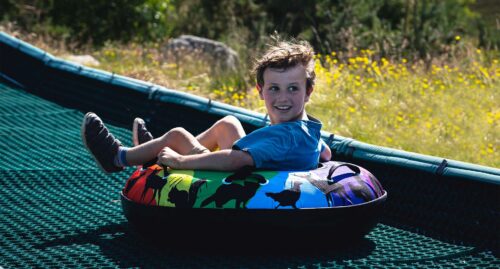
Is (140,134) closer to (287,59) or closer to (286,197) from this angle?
(287,59)

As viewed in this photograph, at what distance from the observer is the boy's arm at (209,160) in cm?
340

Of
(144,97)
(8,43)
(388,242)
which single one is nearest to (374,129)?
(144,97)

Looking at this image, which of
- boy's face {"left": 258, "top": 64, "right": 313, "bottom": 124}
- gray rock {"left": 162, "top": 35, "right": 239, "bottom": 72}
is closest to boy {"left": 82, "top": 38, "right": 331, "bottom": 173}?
boy's face {"left": 258, "top": 64, "right": 313, "bottom": 124}

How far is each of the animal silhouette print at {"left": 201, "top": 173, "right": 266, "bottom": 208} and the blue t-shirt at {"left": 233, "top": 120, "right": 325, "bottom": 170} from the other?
0.10 meters

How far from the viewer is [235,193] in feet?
11.0

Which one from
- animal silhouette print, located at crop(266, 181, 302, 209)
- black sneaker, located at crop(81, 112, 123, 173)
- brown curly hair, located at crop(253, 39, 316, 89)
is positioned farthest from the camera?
black sneaker, located at crop(81, 112, 123, 173)

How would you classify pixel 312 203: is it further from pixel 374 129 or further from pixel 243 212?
pixel 374 129

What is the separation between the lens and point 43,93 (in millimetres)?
7258

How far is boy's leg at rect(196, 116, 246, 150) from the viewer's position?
12.8 feet

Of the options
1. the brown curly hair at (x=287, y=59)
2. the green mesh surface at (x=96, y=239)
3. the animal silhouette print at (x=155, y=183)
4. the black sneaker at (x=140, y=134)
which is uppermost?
the brown curly hair at (x=287, y=59)

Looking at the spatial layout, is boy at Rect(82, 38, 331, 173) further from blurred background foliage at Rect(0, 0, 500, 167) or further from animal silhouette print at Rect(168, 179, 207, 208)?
blurred background foliage at Rect(0, 0, 500, 167)

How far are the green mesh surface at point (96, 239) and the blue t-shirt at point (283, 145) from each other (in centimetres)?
38

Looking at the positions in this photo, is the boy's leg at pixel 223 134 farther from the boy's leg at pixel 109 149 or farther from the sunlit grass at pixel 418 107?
the sunlit grass at pixel 418 107

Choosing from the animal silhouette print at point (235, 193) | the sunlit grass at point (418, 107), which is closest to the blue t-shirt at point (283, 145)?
the animal silhouette print at point (235, 193)
